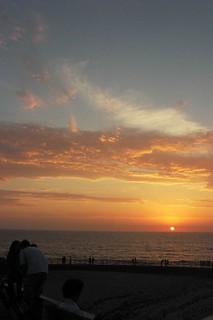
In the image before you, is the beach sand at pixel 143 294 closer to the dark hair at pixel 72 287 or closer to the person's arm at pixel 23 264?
the person's arm at pixel 23 264

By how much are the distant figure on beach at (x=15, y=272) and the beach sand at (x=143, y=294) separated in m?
16.6

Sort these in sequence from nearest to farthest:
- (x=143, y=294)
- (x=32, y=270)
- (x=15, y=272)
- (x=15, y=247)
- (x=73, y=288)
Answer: (x=73, y=288), (x=32, y=270), (x=15, y=272), (x=15, y=247), (x=143, y=294)

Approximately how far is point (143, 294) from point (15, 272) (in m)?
29.6

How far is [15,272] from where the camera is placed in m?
8.91

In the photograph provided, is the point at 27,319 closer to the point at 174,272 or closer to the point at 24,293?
the point at 24,293

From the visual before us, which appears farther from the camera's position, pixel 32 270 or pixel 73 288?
pixel 32 270

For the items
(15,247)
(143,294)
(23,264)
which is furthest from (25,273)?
(143,294)

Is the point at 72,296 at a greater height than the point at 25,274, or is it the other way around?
the point at 25,274

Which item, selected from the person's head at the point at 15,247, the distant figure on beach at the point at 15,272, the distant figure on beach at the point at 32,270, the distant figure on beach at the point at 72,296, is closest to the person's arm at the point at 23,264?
the distant figure on beach at the point at 32,270

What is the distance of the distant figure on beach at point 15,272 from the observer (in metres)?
8.84

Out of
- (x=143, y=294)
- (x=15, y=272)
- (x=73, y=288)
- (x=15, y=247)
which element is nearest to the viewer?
(x=73, y=288)

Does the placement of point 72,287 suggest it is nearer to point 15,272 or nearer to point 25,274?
point 25,274

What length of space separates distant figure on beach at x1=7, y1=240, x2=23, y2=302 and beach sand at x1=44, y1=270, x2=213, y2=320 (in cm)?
1665

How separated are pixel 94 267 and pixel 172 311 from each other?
69.3ft
